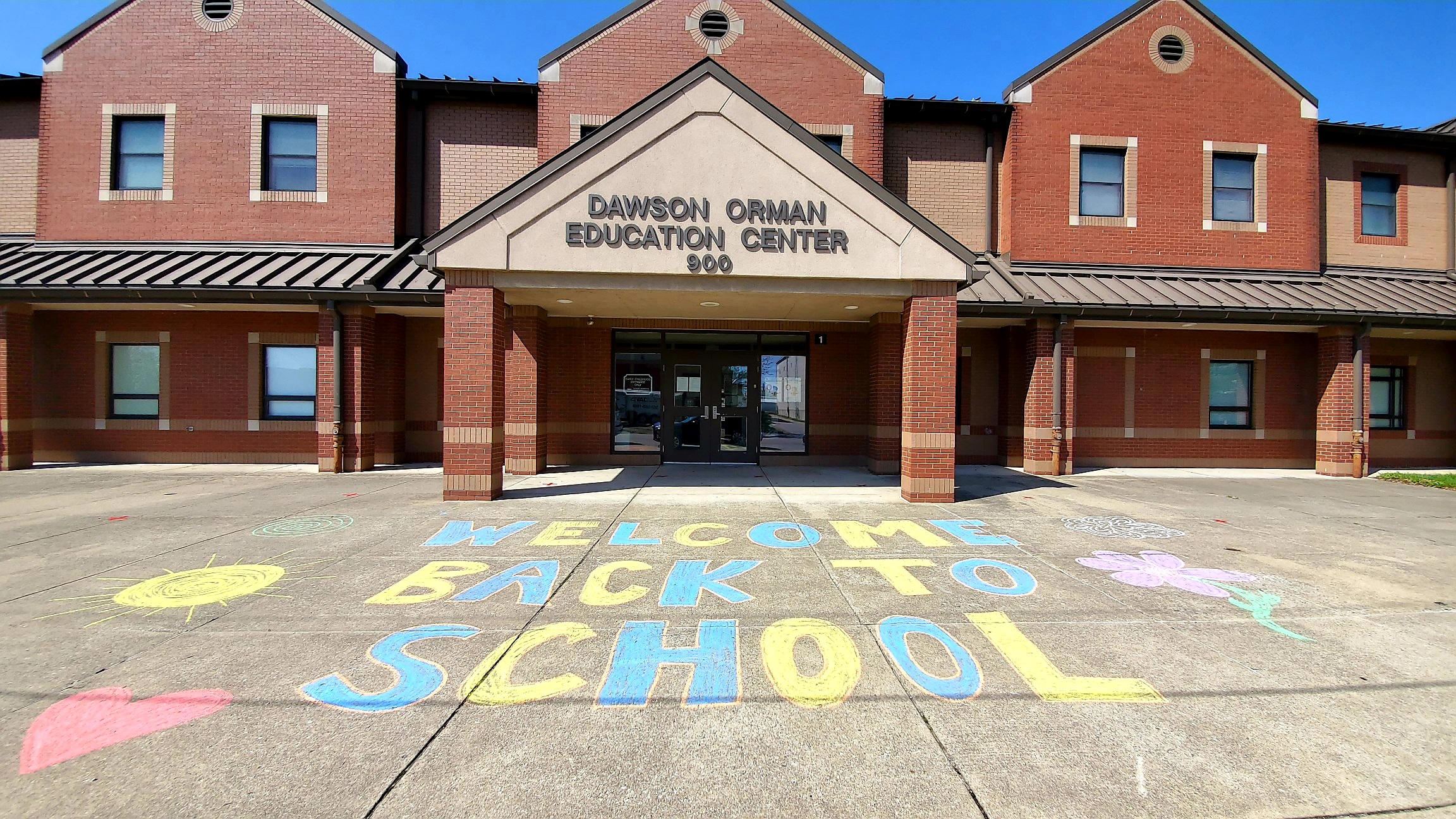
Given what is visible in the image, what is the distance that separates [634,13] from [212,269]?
11.1 m

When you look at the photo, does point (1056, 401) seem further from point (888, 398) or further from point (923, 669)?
point (923, 669)

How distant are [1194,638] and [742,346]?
1168 cm

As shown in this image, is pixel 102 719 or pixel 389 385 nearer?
pixel 102 719

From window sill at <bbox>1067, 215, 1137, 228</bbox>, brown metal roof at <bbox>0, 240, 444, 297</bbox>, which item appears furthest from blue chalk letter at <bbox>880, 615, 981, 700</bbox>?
Result: window sill at <bbox>1067, 215, 1137, 228</bbox>

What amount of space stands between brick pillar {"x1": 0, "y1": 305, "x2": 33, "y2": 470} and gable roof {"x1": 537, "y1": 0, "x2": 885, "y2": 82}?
12726mm

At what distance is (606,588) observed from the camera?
5.83m

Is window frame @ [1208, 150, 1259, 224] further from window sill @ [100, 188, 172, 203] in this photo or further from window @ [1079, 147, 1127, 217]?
window sill @ [100, 188, 172, 203]

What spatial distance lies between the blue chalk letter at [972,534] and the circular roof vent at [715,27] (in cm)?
1258

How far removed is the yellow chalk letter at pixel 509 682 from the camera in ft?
12.5

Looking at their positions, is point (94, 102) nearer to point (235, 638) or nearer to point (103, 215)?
point (103, 215)

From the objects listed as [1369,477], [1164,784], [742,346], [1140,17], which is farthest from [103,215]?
[1369,477]

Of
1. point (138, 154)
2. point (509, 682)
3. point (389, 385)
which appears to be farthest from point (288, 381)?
point (509, 682)

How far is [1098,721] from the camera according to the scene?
361 cm

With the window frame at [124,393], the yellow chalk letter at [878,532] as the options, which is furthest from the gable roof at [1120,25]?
the window frame at [124,393]
